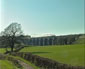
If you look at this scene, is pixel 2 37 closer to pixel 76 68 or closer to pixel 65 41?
pixel 76 68

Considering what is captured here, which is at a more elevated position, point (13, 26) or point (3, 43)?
point (13, 26)

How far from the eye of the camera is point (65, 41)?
12600 centimetres

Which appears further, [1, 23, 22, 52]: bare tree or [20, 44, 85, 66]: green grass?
[1, 23, 22, 52]: bare tree

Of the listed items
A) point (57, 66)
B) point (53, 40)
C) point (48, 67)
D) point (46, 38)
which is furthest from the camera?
point (46, 38)

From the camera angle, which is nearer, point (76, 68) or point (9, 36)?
point (76, 68)

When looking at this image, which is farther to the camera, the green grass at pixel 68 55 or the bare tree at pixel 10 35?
the bare tree at pixel 10 35

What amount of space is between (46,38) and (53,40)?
48.1 ft

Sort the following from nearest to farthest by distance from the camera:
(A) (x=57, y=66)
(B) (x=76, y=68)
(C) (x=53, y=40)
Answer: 1. (B) (x=76, y=68)
2. (A) (x=57, y=66)
3. (C) (x=53, y=40)

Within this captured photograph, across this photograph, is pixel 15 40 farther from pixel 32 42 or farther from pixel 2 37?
pixel 32 42

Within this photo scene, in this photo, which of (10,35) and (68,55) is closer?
(68,55)

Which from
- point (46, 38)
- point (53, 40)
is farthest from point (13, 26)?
point (46, 38)

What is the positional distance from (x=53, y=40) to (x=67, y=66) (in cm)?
12523

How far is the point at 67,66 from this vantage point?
20297 millimetres

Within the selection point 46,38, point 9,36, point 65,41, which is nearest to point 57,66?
point 9,36
